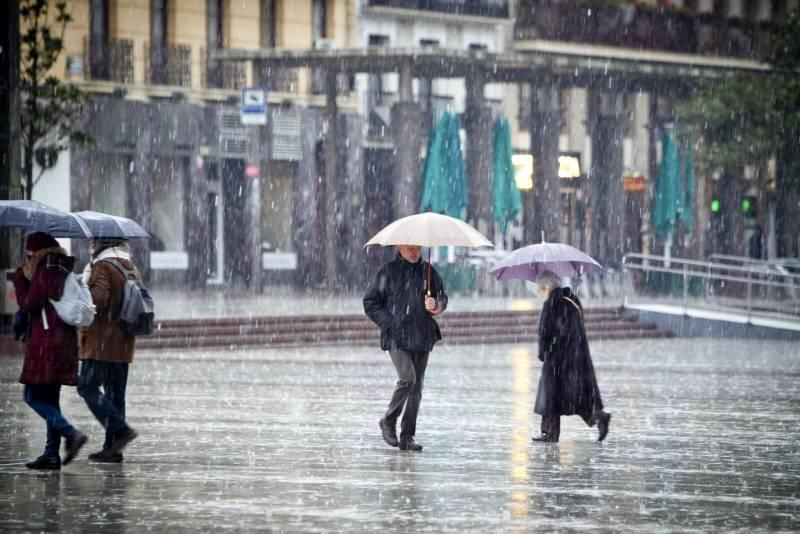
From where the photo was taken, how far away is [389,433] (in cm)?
1478

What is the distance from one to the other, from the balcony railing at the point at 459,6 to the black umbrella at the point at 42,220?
3643cm


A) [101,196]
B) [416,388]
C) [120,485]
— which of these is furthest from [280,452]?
[101,196]

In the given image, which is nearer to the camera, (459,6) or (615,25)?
(459,6)

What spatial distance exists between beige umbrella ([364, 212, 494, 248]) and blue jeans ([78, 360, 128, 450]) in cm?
218

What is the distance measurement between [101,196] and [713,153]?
1368 centimetres

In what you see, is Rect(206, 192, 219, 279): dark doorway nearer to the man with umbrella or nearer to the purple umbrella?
the purple umbrella

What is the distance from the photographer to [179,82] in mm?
44562

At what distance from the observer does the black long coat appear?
1543 cm

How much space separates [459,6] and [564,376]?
36.3 m

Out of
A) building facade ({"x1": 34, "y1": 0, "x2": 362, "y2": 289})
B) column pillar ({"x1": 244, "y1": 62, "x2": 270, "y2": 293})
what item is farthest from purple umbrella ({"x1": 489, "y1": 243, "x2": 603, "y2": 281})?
building facade ({"x1": 34, "y1": 0, "x2": 362, "y2": 289})

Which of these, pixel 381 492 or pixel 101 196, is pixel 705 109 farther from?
pixel 381 492

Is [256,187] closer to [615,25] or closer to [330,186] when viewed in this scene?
[330,186]

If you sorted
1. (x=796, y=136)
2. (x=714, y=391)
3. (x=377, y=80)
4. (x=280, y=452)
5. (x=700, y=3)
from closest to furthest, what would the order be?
1. (x=280, y=452)
2. (x=714, y=391)
3. (x=796, y=136)
4. (x=377, y=80)
5. (x=700, y=3)

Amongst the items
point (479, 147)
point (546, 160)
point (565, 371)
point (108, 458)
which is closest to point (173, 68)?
point (479, 147)
